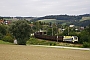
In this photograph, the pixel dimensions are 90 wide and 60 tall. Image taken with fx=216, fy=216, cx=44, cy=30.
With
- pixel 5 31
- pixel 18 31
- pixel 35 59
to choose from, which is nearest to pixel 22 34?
pixel 18 31

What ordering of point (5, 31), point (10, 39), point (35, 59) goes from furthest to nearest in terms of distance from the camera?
point (5, 31) → point (10, 39) → point (35, 59)

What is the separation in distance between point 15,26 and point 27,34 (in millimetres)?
3586

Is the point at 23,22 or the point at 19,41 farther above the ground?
the point at 23,22

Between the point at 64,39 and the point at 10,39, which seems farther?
the point at 64,39

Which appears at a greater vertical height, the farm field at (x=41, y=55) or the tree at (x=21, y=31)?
the tree at (x=21, y=31)

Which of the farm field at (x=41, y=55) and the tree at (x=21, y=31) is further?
the tree at (x=21, y=31)

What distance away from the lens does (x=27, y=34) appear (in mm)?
52688

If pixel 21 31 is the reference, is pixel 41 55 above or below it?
below

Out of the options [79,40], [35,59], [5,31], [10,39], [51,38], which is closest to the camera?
[35,59]

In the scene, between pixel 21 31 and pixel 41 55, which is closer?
pixel 41 55

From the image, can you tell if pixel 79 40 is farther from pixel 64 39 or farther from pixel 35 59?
pixel 35 59

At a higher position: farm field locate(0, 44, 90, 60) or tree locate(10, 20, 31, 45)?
tree locate(10, 20, 31, 45)

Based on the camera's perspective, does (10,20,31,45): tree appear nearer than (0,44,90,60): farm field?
No

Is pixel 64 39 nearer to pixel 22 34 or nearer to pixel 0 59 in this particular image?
pixel 22 34
